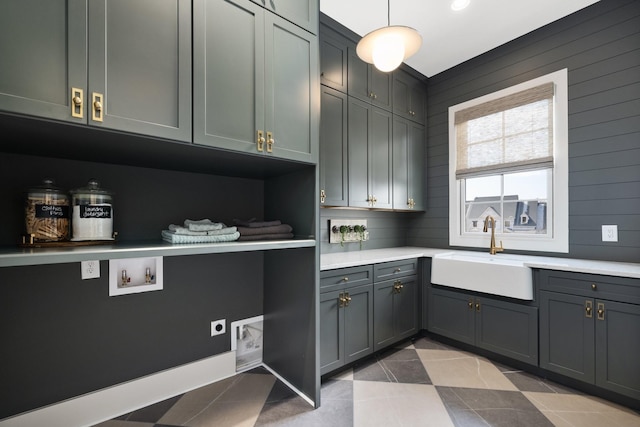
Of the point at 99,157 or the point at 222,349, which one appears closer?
the point at 99,157

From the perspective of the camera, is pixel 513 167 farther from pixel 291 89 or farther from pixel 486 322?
pixel 291 89

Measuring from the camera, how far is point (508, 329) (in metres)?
2.25

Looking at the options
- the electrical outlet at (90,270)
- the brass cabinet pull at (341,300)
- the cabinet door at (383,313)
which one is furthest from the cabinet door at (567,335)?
the electrical outlet at (90,270)

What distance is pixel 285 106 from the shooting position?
1631 mm

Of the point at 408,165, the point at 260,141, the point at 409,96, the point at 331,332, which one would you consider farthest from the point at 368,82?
the point at 331,332

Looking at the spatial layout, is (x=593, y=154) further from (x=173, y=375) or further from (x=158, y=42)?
(x=173, y=375)

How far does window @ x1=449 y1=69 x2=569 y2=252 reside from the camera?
2477 millimetres

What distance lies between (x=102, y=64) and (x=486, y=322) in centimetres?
295

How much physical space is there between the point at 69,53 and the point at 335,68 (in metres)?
1.93

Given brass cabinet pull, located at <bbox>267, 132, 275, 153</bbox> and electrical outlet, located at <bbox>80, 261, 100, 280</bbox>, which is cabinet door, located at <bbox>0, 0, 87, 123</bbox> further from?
electrical outlet, located at <bbox>80, 261, 100, 280</bbox>

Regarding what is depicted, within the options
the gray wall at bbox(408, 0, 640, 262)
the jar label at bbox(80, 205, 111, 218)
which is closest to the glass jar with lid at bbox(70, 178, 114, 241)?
the jar label at bbox(80, 205, 111, 218)

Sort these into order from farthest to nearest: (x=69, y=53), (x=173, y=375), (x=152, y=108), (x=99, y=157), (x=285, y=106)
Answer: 1. (x=173, y=375)
2. (x=285, y=106)
3. (x=99, y=157)
4. (x=152, y=108)
5. (x=69, y=53)

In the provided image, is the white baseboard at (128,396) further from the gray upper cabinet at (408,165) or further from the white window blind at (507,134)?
the white window blind at (507,134)

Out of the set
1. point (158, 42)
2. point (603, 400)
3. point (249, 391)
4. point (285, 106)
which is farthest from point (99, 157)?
point (603, 400)
